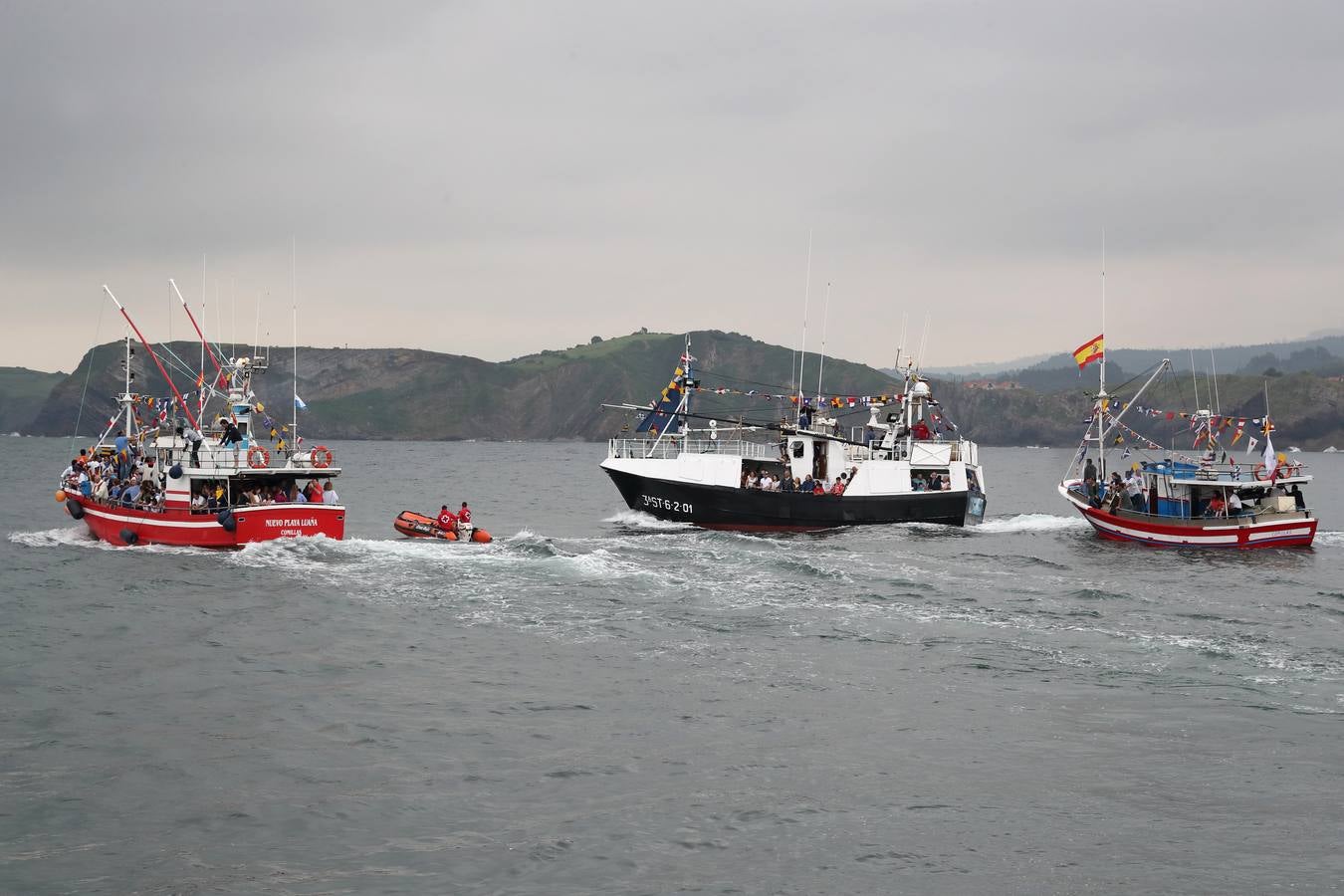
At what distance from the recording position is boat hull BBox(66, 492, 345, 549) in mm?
40812

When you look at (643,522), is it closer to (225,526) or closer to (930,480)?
(930,480)

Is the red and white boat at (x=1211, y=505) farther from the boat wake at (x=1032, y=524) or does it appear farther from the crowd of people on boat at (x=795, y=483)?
the crowd of people on boat at (x=795, y=483)

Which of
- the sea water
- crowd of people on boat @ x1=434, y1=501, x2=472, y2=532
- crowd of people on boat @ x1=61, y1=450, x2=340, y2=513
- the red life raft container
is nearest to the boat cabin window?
the sea water

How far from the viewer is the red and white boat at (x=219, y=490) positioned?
4094cm

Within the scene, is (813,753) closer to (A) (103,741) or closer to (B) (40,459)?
(A) (103,741)

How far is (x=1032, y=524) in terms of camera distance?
2539 inches

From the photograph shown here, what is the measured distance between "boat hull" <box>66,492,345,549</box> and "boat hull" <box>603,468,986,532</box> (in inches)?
707

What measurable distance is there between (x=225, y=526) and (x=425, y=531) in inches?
328

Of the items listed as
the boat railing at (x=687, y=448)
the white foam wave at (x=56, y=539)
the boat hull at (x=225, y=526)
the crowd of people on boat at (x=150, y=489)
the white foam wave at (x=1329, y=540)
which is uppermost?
the boat railing at (x=687, y=448)

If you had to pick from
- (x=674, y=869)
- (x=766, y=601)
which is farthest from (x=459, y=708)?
(x=766, y=601)

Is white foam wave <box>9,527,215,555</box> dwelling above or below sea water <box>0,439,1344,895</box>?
above

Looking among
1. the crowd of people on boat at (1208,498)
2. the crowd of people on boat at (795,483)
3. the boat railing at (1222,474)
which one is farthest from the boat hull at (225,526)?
the boat railing at (1222,474)

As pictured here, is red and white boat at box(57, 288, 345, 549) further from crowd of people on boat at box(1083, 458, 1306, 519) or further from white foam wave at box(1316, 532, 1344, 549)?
white foam wave at box(1316, 532, 1344, 549)

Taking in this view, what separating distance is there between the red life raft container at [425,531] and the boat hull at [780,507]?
1170 centimetres
